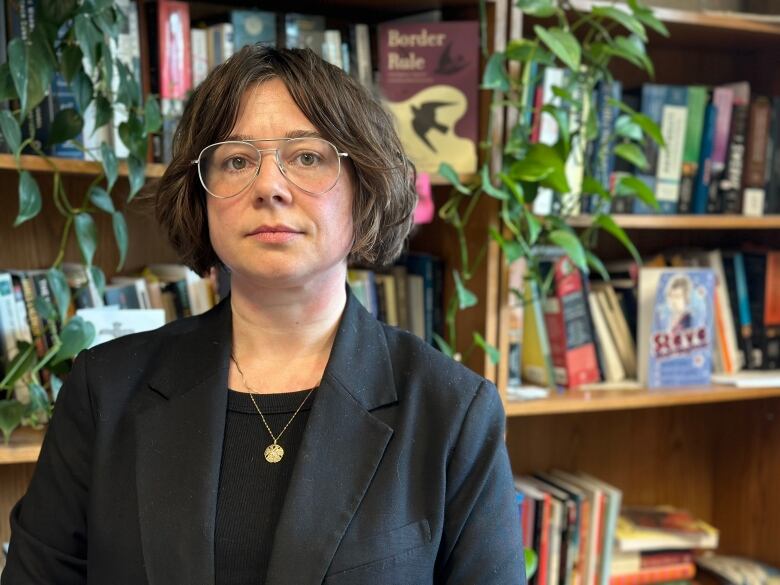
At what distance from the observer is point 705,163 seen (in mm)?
2045

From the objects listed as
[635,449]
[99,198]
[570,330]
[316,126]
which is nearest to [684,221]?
[570,330]

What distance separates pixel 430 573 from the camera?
112 cm

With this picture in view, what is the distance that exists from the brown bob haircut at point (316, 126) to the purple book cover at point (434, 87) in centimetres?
51

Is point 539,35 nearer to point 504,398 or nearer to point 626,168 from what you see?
point 626,168

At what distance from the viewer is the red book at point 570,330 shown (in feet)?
6.44

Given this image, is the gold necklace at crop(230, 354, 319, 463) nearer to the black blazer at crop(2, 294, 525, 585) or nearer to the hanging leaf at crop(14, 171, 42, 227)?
the black blazer at crop(2, 294, 525, 585)

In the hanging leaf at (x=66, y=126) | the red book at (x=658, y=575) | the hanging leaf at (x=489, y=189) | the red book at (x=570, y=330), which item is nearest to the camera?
the hanging leaf at (x=66, y=126)

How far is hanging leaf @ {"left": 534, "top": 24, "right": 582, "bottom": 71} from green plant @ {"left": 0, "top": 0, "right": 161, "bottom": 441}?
2.29 feet

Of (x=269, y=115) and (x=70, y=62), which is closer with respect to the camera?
(x=269, y=115)

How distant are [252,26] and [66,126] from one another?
1.37 ft

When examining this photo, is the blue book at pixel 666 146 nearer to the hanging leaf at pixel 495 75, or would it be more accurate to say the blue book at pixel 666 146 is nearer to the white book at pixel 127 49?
the hanging leaf at pixel 495 75

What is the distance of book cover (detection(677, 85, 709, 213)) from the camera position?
79.8 inches

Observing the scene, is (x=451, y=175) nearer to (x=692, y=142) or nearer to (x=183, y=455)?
(x=692, y=142)

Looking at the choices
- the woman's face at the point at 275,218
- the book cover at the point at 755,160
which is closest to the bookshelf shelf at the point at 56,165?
the woman's face at the point at 275,218
